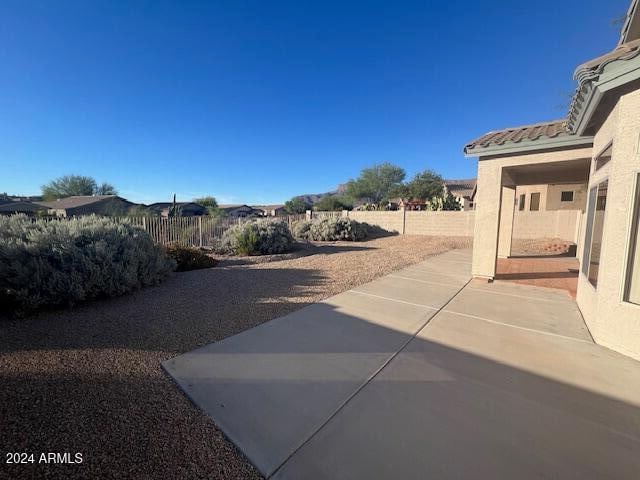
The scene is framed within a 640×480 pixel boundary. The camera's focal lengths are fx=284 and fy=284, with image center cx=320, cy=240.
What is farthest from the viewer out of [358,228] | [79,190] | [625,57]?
[79,190]

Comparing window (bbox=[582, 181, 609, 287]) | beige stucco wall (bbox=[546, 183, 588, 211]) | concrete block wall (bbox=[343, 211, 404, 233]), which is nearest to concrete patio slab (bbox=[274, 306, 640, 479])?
window (bbox=[582, 181, 609, 287])

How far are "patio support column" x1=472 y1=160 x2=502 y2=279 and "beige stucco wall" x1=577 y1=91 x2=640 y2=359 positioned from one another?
2.69 m

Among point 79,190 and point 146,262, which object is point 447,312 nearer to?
point 146,262

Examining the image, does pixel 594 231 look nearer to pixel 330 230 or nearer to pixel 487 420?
pixel 487 420

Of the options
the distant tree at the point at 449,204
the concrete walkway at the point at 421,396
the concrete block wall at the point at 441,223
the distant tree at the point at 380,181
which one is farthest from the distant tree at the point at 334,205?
the concrete walkway at the point at 421,396

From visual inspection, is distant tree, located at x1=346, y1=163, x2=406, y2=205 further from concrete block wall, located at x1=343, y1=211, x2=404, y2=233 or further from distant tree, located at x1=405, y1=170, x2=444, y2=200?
concrete block wall, located at x1=343, y1=211, x2=404, y2=233

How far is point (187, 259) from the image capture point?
8633mm

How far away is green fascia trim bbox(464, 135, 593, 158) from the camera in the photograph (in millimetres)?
5523

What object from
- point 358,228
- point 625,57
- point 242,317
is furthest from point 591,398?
point 358,228

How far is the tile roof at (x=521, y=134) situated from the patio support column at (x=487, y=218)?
0.48 m

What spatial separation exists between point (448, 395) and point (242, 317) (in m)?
3.09

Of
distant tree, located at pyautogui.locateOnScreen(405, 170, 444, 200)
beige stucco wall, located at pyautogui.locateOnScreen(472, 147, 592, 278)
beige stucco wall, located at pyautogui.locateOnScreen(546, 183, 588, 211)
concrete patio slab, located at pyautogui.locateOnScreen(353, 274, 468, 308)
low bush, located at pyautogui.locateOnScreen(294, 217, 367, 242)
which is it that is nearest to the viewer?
concrete patio slab, located at pyautogui.locateOnScreen(353, 274, 468, 308)

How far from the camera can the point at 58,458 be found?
1934mm

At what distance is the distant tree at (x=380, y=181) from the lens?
48875 millimetres
